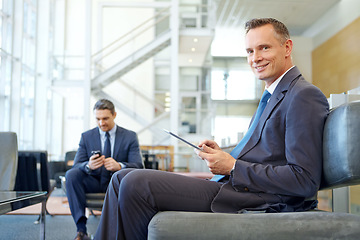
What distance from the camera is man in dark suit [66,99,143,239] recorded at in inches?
132

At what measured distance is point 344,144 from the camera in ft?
4.78

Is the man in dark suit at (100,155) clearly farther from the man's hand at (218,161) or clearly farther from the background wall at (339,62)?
the background wall at (339,62)

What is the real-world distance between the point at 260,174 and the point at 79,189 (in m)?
2.19

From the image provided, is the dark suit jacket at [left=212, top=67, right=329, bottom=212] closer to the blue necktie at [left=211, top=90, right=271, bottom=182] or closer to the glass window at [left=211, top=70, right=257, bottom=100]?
the blue necktie at [left=211, top=90, right=271, bottom=182]

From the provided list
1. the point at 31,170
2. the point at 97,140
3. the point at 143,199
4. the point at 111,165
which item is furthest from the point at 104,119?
the point at 143,199

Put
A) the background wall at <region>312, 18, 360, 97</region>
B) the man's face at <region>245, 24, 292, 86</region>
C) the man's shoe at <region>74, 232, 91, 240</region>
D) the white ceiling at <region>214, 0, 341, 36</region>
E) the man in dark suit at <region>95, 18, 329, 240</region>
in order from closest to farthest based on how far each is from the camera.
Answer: the man in dark suit at <region>95, 18, 329, 240</region>, the man's face at <region>245, 24, 292, 86</region>, the man's shoe at <region>74, 232, 91, 240</region>, the background wall at <region>312, 18, 360, 97</region>, the white ceiling at <region>214, 0, 341, 36</region>

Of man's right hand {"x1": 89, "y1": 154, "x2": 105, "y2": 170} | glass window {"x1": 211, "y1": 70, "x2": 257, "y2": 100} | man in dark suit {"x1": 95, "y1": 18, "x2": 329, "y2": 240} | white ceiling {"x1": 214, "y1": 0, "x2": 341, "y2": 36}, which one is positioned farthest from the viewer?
glass window {"x1": 211, "y1": 70, "x2": 257, "y2": 100}

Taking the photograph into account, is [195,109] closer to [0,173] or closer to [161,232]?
[0,173]

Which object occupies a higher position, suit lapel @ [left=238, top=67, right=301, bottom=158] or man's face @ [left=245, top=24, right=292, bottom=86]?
man's face @ [left=245, top=24, right=292, bottom=86]

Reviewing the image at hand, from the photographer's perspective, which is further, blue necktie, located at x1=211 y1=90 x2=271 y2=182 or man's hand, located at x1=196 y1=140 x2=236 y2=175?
blue necktie, located at x1=211 y1=90 x2=271 y2=182

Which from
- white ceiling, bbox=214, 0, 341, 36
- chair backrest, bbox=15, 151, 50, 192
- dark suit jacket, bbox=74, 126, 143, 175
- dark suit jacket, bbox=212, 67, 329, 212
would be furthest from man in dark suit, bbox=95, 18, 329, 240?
chair backrest, bbox=15, 151, 50, 192

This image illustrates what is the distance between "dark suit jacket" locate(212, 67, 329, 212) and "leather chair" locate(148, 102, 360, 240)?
9cm

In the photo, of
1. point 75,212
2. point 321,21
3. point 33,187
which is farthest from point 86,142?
point 321,21

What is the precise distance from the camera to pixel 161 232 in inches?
55.7
